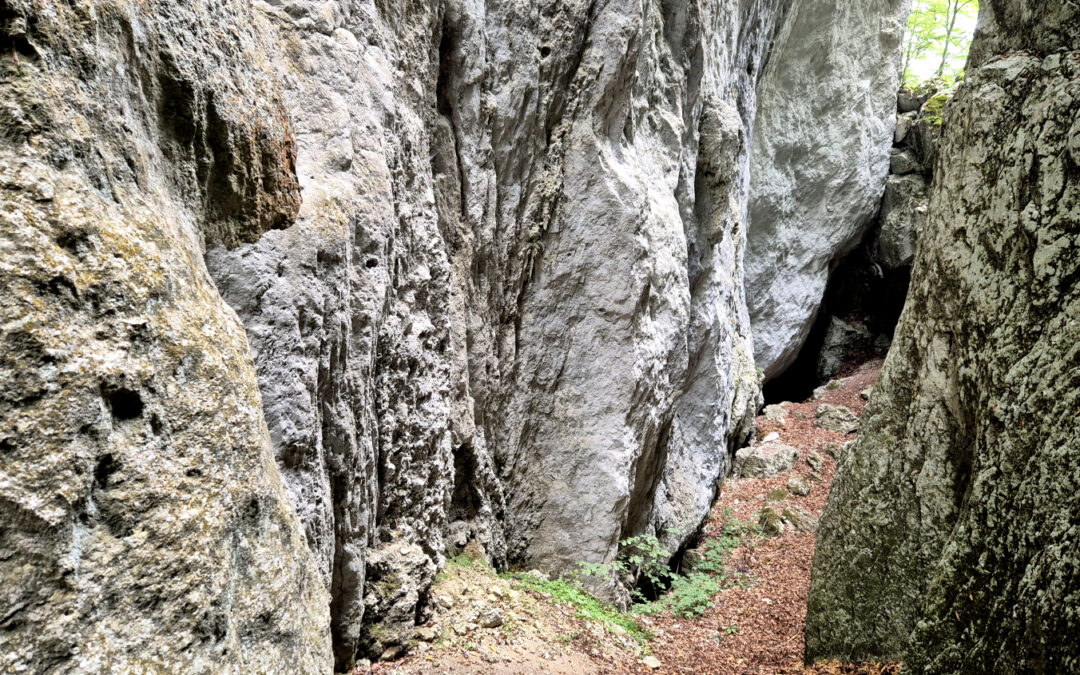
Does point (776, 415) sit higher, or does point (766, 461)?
point (776, 415)

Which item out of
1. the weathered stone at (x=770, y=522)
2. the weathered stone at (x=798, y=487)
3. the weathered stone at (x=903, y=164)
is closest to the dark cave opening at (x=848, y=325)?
the weathered stone at (x=903, y=164)

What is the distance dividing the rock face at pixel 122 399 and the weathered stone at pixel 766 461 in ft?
35.4

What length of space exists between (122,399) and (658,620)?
21.9 feet

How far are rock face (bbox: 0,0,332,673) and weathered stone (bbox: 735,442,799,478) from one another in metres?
10.8

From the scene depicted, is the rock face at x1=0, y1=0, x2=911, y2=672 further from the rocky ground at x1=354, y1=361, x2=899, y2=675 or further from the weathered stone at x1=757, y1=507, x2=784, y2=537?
the weathered stone at x1=757, y1=507, x2=784, y2=537

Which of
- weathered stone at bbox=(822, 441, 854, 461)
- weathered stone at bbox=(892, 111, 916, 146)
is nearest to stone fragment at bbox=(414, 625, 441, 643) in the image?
weathered stone at bbox=(822, 441, 854, 461)

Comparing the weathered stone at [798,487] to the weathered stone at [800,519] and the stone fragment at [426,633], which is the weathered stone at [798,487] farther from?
the stone fragment at [426,633]

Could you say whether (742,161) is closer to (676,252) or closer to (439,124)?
(676,252)

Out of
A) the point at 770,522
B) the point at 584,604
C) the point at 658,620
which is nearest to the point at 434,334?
the point at 584,604

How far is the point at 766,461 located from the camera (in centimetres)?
1236

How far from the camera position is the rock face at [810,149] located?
16.7 meters

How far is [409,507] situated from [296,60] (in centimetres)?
331

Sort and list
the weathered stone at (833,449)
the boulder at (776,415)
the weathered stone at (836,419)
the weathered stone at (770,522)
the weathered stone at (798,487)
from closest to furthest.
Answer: the weathered stone at (770,522)
the weathered stone at (798,487)
the weathered stone at (833,449)
the weathered stone at (836,419)
the boulder at (776,415)

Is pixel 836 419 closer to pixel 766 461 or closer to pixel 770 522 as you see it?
pixel 766 461
